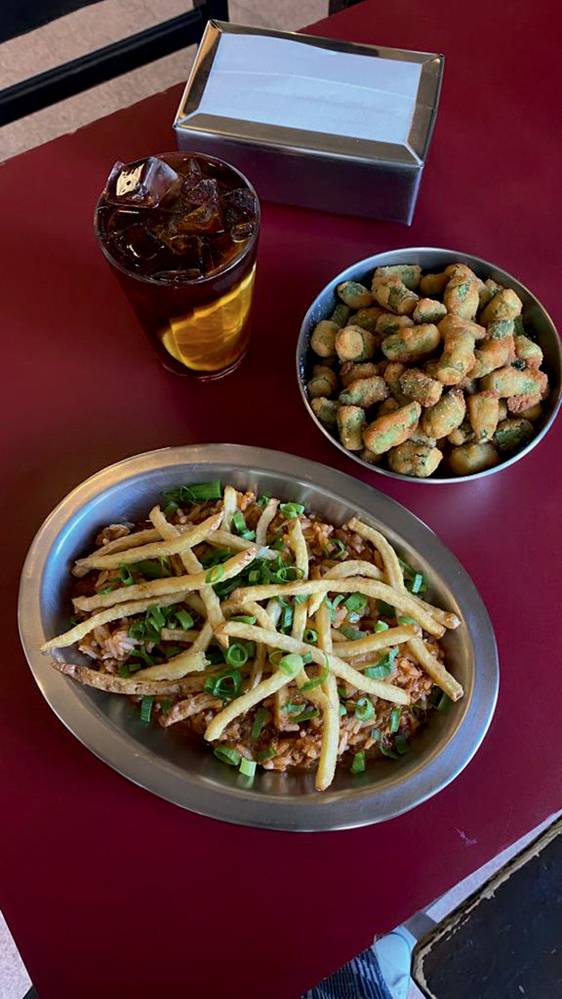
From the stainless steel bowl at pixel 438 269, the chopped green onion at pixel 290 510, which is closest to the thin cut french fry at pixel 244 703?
the chopped green onion at pixel 290 510

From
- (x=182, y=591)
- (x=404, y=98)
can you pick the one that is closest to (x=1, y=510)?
(x=182, y=591)

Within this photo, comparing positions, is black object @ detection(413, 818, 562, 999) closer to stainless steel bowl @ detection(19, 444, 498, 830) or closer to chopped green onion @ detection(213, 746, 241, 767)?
stainless steel bowl @ detection(19, 444, 498, 830)

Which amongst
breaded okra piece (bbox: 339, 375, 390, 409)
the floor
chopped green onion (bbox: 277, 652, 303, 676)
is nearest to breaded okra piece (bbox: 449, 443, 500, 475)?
breaded okra piece (bbox: 339, 375, 390, 409)

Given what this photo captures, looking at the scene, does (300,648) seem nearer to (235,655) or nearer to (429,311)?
(235,655)

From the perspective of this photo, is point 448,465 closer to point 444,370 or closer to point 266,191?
point 444,370

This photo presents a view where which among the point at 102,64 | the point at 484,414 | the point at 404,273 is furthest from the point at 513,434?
the point at 102,64
